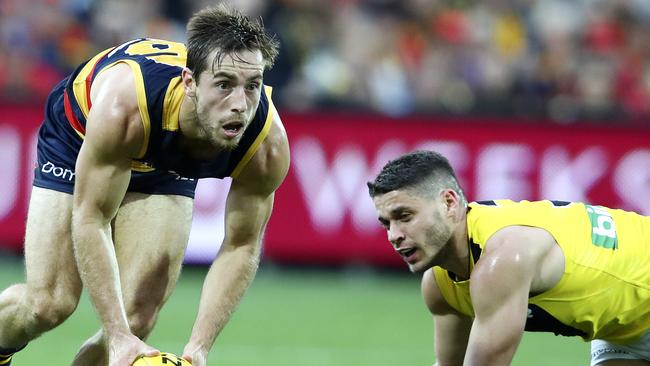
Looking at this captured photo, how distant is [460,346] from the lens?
6.54 metres

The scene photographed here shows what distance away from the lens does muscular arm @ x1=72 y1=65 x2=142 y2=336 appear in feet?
19.5

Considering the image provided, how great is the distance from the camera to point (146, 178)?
6.92m

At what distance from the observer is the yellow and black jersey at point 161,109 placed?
6062 millimetres

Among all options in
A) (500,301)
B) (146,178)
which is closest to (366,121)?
(146,178)

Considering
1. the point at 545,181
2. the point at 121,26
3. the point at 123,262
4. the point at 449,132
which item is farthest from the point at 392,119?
the point at 123,262

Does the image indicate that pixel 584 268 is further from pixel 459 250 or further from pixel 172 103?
pixel 172 103

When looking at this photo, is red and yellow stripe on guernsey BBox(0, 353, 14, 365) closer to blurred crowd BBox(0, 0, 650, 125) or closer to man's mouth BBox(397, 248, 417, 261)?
man's mouth BBox(397, 248, 417, 261)

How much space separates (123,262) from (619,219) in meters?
2.60

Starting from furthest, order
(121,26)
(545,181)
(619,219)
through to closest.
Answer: (121,26)
(545,181)
(619,219)

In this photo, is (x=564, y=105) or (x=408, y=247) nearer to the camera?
(x=408, y=247)

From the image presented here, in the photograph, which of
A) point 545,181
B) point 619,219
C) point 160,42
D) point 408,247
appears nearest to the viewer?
point 408,247

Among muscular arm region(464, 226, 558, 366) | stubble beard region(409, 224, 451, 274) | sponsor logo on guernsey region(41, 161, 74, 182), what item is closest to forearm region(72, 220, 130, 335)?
sponsor logo on guernsey region(41, 161, 74, 182)

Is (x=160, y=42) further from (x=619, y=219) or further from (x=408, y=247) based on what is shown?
(x=619, y=219)

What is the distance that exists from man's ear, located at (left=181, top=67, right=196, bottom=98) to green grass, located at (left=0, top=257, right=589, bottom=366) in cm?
373
